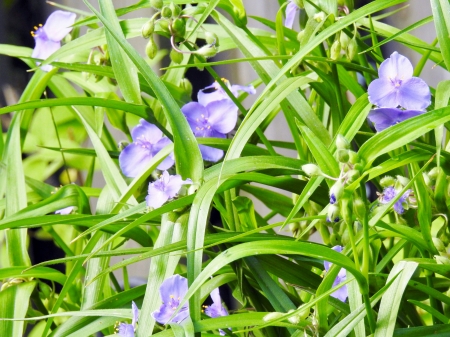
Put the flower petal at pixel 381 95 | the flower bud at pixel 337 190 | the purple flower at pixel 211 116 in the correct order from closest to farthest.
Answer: the flower bud at pixel 337 190
the flower petal at pixel 381 95
the purple flower at pixel 211 116

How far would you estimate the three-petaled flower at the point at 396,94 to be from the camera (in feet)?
1.65

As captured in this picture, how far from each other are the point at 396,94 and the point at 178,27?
0.63 ft

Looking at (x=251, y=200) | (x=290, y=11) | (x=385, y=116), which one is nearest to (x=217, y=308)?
(x=251, y=200)

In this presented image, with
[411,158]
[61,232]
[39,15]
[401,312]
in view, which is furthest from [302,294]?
[39,15]

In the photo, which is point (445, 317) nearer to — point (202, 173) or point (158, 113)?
point (202, 173)

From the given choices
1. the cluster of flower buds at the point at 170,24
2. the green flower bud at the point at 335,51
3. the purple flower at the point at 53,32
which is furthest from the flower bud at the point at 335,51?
the purple flower at the point at 53,32

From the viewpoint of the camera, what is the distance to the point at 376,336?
1.32 ft

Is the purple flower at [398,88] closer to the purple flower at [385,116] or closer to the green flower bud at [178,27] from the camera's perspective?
the purple flower at [385,116]

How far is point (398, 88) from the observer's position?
51cm

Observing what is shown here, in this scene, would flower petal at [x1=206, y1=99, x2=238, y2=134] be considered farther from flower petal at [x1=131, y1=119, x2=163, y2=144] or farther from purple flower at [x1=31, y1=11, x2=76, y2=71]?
purple flower at [x1=31, y1=11, x2=76, y2=71]

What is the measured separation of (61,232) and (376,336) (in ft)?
2.73

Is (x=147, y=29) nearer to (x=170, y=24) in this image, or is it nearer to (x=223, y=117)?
(x=170, y=24)

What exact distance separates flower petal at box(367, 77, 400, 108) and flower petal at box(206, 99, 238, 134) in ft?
0.53

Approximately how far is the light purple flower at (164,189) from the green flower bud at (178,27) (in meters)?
0.14
